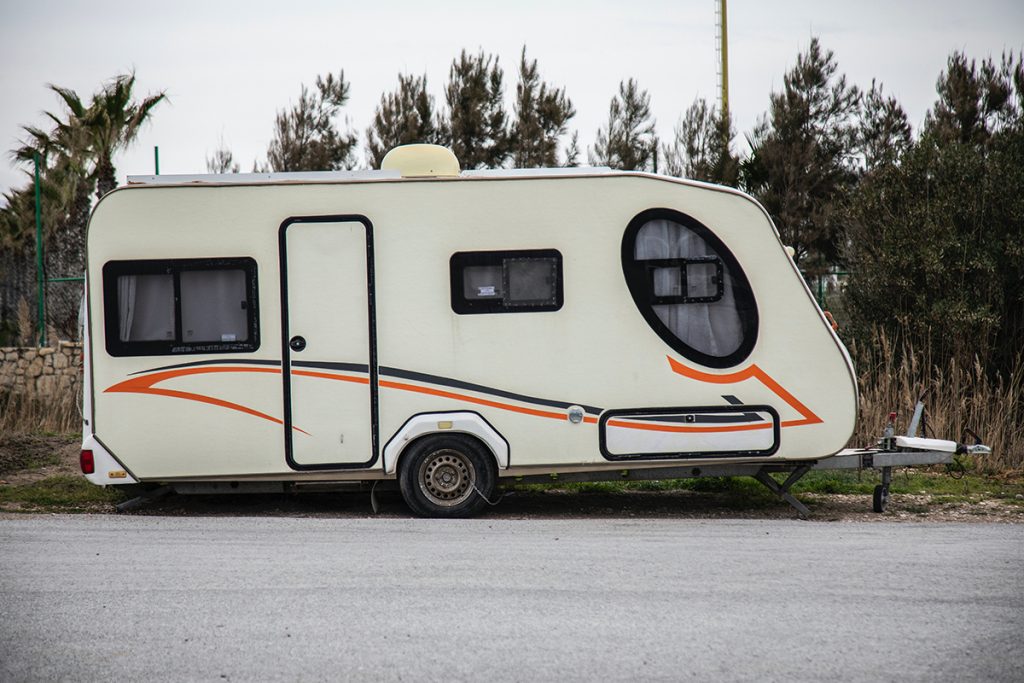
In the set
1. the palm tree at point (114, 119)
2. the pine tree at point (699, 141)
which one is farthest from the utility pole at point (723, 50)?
the palm tree at point (114, 119)

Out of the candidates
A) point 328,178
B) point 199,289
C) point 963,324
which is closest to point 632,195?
point 328,178

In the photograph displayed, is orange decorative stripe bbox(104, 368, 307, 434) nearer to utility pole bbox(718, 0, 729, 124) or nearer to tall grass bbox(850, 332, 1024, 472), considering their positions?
tall grass bbox(850, 332, 1024, 472)

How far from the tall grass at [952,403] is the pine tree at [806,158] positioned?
266 inches

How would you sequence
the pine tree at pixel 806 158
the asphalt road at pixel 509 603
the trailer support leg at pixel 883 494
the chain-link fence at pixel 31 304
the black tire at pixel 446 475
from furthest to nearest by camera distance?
the pine tree at pixel 806 158 → the chain-link fence at pixel 31 304 → the trailer support leg at pixel 883 494 → the black tire at pixel 446 475 → the asphalt road at pixel 509 603

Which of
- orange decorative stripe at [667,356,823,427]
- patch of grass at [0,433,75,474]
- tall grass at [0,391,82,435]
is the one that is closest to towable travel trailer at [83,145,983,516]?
orange decorative stripe at [667,356,823,427]

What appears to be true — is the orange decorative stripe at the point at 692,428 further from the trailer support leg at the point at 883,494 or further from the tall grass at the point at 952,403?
the tall grass at the point at 952,403

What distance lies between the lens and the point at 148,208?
8.29 metres

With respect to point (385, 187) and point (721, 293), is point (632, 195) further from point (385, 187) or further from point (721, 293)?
point (385, 187)

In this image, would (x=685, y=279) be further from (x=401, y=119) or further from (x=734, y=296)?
(x=401, y=119)

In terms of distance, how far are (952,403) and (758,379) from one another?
12.9ft

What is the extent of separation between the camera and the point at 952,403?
1094cm

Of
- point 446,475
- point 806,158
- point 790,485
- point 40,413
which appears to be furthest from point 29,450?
point 806,158

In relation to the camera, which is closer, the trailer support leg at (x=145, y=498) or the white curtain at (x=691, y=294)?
the white curtain at (x=691, y=294)

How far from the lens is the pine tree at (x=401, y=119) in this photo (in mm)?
19125
